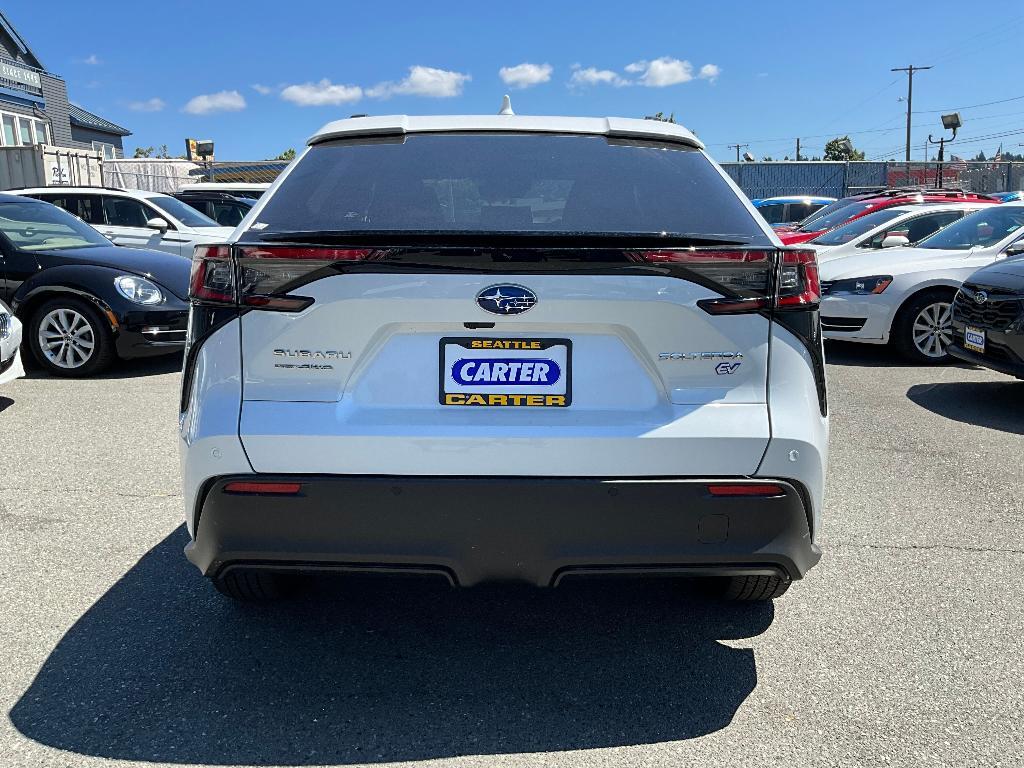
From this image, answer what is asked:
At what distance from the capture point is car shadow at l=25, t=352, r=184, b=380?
328 inches

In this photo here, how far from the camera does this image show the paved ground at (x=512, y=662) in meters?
2.63

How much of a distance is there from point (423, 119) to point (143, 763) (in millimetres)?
2328

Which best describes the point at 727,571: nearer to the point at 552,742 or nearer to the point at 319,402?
the point at 552,742

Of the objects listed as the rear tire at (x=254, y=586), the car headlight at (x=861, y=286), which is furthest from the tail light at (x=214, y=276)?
the car headlight at (x=861, y=286)

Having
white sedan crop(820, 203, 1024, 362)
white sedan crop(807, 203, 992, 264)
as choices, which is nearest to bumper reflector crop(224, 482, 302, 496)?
white sedan crop(820, 203, 1024, 362)

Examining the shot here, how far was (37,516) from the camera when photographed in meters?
4.52

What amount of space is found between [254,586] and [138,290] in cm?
560

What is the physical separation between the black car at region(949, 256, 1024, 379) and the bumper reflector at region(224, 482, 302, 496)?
6097 mm

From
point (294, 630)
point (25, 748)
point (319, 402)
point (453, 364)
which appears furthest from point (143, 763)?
point (453, 364)

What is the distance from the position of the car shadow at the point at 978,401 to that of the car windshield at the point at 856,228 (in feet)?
13.6

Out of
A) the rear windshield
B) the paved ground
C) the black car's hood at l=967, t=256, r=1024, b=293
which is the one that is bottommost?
the paved ground

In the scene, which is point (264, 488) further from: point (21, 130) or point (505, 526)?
point (21, 130)

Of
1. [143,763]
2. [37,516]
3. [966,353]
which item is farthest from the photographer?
[966,353]

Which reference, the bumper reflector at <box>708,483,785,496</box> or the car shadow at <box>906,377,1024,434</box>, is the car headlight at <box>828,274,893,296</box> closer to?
the car shadow at <box>906,377,1024,434</box>
